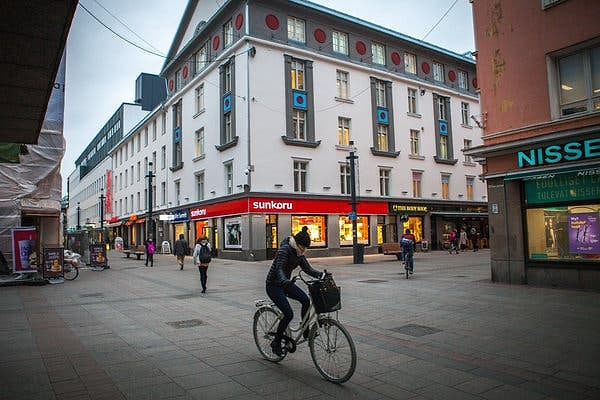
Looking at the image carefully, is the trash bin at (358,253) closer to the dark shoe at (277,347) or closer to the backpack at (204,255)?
the backpack at (204,255)

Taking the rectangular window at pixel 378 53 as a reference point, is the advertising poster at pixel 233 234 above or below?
below

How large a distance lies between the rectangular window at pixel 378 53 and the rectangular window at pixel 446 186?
11.5 meters

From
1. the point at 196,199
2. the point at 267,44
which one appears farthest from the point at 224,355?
the point at 196,199

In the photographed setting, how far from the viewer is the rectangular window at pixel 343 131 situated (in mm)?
33000

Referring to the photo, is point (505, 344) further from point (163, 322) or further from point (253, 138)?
point (253, 138)

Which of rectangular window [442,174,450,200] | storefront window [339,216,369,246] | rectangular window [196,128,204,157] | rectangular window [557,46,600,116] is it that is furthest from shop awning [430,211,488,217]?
rectangular window [557,46,600,116]

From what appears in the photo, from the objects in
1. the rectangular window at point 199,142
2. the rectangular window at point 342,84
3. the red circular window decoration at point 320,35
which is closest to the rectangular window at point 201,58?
the rectangular window at point 199,142

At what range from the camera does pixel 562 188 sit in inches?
475

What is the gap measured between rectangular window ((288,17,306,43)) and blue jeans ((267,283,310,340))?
27.8 metres

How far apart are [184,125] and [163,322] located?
32.0m

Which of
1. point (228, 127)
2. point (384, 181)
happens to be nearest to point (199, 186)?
point (228, 127)

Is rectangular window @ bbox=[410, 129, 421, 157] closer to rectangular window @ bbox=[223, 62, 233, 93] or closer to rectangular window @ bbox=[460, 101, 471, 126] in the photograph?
rectangular window @ bbox=[460, 101, 471, 126]

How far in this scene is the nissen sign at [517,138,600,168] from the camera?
1119 centimetres

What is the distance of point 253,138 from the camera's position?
93.9 ft
